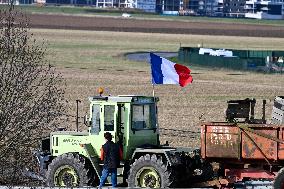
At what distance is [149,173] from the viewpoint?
2009 centimetres

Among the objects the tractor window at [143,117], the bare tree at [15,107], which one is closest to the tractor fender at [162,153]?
the tractor window at [143,117]

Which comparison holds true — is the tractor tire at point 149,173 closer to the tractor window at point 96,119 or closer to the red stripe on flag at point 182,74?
the tractor window at point 96,119

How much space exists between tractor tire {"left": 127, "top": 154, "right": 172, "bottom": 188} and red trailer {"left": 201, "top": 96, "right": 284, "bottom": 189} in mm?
1502

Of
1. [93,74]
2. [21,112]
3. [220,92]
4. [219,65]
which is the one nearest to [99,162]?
[21,112]

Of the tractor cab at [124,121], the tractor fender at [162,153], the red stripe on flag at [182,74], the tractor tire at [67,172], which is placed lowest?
the tractor tire at [67,172]

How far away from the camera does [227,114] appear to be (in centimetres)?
2153

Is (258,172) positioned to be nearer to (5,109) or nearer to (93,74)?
(5,109)

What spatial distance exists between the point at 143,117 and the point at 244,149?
2.39 metres

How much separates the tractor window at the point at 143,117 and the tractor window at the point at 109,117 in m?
0.48

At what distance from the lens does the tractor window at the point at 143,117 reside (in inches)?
818

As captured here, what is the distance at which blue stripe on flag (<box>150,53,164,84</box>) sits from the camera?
2196cm

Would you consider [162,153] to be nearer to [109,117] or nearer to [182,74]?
[109,117]

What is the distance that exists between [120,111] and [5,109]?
279 cm

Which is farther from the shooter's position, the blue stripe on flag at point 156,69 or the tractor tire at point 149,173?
the blue stripe on flag at point 156,69
